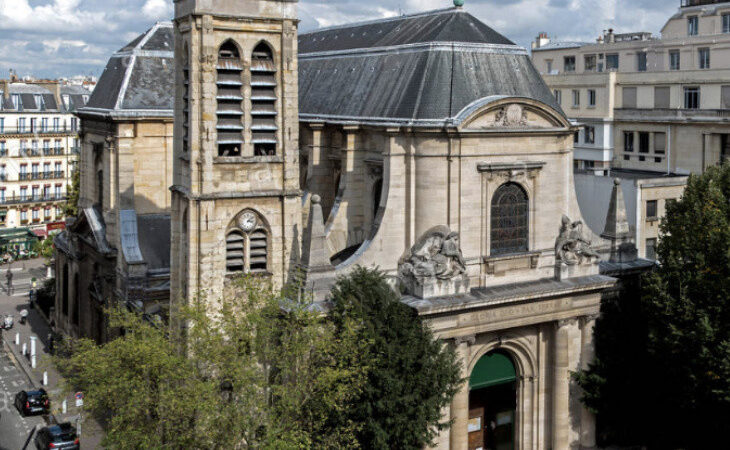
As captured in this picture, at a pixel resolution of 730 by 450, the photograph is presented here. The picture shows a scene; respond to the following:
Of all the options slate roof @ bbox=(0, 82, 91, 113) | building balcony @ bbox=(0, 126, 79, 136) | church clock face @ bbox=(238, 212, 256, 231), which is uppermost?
slate roof @ bbox=(0, 82, 91, 113)

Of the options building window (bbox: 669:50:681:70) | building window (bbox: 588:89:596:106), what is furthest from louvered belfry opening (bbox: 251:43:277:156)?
building window (bbox: 669:50:681:70)

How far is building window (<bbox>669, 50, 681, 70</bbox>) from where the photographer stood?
2601 inches

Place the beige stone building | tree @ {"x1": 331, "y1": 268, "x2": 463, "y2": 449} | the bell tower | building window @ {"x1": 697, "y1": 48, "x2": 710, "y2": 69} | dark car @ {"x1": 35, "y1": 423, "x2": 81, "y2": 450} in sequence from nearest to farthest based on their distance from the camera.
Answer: tree @ {"x1": 331, "y1": 268, "x2": 463, "y2": 449}
the bell tower
dark car @ {"x1": 35, "y1": 423, "x2": 81, "y2": 450}
the beige stone building
building window @ {"x1": 697, "y1": 48, "x2": 710, "y2": 69}

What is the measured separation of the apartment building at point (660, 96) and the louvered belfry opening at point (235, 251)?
34.1 m

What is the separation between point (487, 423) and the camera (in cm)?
3612

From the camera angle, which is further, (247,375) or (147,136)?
(147,136)

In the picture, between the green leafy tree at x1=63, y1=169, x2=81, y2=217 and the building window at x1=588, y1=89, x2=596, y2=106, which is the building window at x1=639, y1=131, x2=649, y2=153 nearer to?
the building window at x1=588, y1=89, x2=596, y2=106

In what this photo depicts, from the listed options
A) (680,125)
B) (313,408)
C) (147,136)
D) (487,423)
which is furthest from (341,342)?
(680,125)

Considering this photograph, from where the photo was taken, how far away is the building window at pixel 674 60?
217ft

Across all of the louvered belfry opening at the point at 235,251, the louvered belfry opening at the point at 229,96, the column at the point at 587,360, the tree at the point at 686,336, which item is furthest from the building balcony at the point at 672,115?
the louvered belfry opening at the point at 235,251

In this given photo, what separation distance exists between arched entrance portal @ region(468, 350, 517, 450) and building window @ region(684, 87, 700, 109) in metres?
32.9

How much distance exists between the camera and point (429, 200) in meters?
33.5

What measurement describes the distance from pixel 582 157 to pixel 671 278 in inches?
1369

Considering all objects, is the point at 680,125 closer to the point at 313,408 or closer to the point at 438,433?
the point at 438,433
